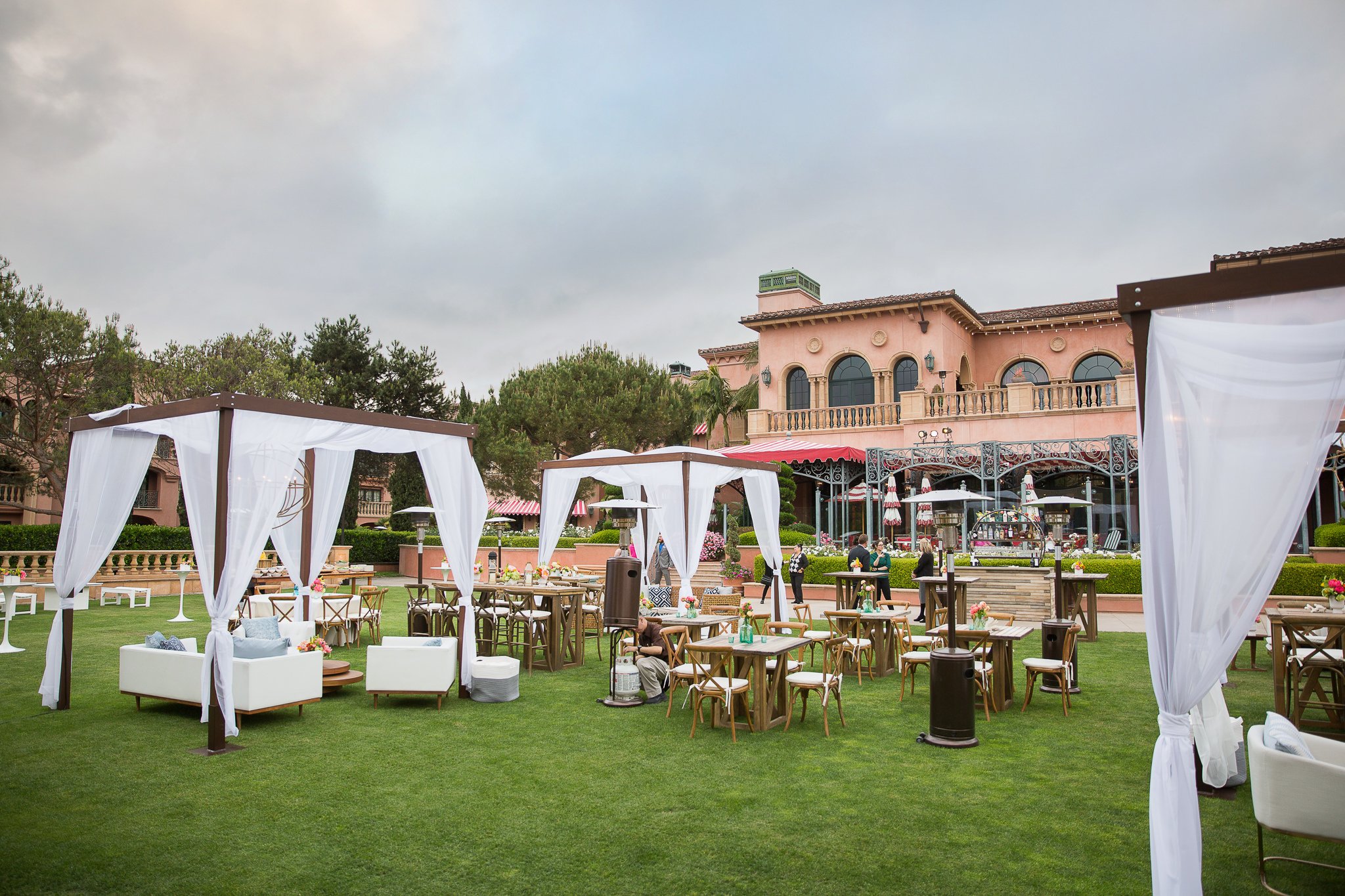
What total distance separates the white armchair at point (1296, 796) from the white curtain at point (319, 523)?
9.77m

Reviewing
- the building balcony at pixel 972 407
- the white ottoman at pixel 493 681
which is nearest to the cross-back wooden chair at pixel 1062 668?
the white ottoman at pixel 493 681

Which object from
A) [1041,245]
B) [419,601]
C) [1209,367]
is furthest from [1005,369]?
[1209,367]

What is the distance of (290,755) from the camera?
6184mm

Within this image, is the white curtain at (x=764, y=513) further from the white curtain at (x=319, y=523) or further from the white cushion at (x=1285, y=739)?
the white cushion at (x=1285, y=739)

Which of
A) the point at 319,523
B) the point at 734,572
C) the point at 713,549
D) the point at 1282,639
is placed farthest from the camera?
the point at 713,549

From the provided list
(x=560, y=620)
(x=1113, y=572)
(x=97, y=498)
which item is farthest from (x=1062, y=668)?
(x=1113, y=572)

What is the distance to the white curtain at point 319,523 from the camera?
10.7m

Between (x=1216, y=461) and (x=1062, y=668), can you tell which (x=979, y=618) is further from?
(x=1216, y=461)

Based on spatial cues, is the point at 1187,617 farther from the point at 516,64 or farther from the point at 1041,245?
the point at 1041,245

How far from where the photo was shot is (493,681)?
324 inches

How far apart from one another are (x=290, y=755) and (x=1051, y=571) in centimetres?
1311

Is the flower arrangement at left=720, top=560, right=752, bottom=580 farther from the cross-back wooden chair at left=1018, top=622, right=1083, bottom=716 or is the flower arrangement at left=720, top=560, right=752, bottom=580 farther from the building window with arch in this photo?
the cross-back wooden chair at left=1018, top=622, right=1083, bottom=716

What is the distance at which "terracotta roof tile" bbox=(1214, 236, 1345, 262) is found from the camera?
Answer: 17.0 metres

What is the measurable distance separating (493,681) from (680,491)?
17.2 ft
